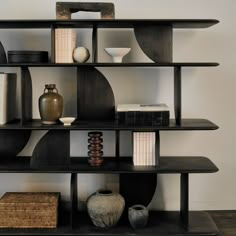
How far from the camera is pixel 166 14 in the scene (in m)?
2.63

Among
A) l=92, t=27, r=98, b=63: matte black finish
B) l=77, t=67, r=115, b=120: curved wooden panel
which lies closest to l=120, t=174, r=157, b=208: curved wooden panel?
l=77, t=67, r=115, b=120: curved wooden panel

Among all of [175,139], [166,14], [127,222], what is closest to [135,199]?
[127,222]

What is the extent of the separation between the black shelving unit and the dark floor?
7cm

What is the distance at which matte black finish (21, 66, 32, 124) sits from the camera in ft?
7.78

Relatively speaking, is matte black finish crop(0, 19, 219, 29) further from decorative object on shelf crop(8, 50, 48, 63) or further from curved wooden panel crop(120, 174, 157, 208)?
curved wooden panel crop(120, 174, 157, 208)

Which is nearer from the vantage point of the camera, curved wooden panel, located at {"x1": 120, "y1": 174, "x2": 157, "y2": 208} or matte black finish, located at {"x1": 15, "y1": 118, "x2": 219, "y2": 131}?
matte black finish, located at {"x1": 15, "y1": 118, "x2": 219, "y2": 131}

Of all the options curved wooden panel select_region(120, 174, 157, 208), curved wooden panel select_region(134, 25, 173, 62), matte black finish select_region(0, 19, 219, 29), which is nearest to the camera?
matte black finish select_region(0, 19, 219, 29)

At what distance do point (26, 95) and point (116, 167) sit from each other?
73 centimetres

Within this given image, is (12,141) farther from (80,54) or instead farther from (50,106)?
(80,54)

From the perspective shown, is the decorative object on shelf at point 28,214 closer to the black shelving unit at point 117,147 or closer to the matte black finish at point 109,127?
the black shelving unit at point 117,147

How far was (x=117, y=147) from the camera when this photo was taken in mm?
2654

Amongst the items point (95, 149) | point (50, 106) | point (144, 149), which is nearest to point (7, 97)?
point (50, 106)

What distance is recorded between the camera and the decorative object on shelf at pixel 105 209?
238 centimetres

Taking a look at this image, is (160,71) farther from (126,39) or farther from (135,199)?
(135,199)
